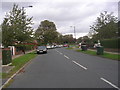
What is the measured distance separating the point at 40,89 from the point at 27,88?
590 millimetres

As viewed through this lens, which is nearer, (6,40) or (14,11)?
(6,40)

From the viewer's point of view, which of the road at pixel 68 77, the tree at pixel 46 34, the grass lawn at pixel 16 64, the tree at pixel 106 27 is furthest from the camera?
the tree at pixel 46 34

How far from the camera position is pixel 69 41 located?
15788cm

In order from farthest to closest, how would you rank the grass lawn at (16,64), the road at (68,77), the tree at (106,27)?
the tree at (106,27) < the grass lawn at (16,64) < the road at (68,77)

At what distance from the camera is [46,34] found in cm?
9938

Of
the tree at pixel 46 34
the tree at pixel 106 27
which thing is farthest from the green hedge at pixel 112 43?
the tree at pixel 46 34

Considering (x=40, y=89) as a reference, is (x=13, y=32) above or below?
above

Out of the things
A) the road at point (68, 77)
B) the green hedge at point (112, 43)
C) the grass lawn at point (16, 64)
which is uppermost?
the green hedge at point (112, 43)

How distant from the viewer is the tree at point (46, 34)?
98.9 metres

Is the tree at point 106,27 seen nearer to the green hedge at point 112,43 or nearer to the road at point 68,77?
the green hedge at point 112,43

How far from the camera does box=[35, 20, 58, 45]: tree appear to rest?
324ft

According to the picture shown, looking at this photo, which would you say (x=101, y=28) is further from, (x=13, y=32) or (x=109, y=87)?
(x=109, y=87)

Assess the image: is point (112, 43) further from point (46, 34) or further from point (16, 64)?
point (46, 34)

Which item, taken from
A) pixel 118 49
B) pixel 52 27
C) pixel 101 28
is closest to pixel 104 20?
pixel 101 28
